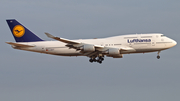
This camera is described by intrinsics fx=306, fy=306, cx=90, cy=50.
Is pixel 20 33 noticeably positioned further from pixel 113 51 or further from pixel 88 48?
pixel 113 51

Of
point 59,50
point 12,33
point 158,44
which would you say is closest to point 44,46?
point 59,50

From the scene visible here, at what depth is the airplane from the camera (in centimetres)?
5334

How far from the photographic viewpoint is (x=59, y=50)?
5672cm

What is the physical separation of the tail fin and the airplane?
0.72ft

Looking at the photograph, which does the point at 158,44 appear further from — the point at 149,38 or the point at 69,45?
the point at 69,45

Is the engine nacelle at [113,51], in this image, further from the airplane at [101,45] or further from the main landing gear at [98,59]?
the main landing gear at [98,59]

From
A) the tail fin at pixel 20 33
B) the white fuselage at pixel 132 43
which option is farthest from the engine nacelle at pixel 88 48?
the tail fin at pixel 20 33

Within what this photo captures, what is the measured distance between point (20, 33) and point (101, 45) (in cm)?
1635

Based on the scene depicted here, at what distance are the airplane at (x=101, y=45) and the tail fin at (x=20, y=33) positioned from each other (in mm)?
219

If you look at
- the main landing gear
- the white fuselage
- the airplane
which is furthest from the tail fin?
the main landing gear

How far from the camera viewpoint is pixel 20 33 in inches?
2346

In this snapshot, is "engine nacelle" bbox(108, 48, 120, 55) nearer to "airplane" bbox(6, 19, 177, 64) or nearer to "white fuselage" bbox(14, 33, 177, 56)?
"airplane" bbox(6, 19, 177, 64)

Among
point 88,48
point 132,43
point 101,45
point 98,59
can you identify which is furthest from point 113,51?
point 98,59

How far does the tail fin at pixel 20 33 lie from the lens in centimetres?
5918
